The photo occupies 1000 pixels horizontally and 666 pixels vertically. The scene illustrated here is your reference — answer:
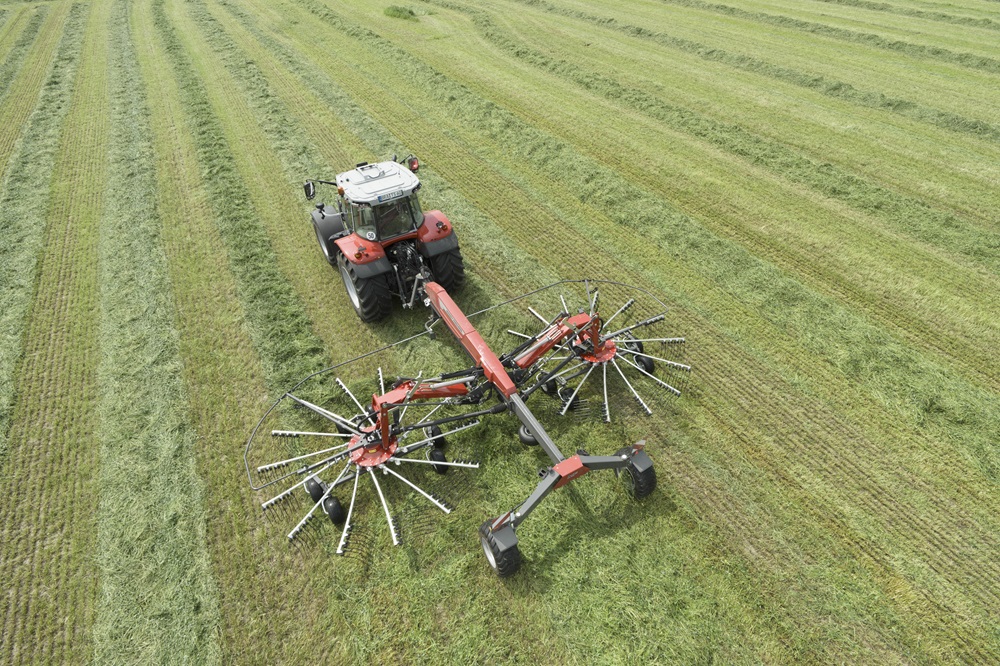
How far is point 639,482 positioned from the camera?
622 cm

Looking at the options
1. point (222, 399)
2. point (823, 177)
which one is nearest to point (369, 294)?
point (222, 399)

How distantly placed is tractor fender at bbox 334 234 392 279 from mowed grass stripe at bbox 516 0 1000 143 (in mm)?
15341

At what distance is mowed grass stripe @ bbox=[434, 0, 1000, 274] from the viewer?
10.5 m

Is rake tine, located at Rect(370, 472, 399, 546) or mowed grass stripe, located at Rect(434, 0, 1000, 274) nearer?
rake tine, located at Rect(370, 472, 399, 546)

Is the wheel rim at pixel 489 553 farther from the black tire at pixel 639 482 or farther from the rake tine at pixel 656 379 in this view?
the rake tine at pixel 656 379

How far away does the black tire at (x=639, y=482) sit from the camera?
6.19m

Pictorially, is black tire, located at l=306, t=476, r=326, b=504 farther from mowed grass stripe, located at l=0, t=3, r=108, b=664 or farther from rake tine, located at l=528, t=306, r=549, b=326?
rake tine, located at l=528, t=306, r=549, b=326

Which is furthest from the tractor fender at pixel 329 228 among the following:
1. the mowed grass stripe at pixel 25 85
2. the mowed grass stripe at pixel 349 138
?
the mowed grass stripe at pixel 25 85

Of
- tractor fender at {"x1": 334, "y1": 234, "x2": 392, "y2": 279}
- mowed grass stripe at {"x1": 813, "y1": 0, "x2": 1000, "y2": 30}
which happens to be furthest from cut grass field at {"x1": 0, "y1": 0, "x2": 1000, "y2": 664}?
mowed grass stripe at {"x1": 813, "y1": 0, "x2": 1000, "y2": 30}

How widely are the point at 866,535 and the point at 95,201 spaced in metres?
15.6

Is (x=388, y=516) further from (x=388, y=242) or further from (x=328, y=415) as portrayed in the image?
(x=388, y=242)

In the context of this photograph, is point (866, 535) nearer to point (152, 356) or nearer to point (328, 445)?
point (328, 445)

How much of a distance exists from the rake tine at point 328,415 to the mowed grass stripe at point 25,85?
12.3 metres

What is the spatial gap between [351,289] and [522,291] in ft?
9.48
